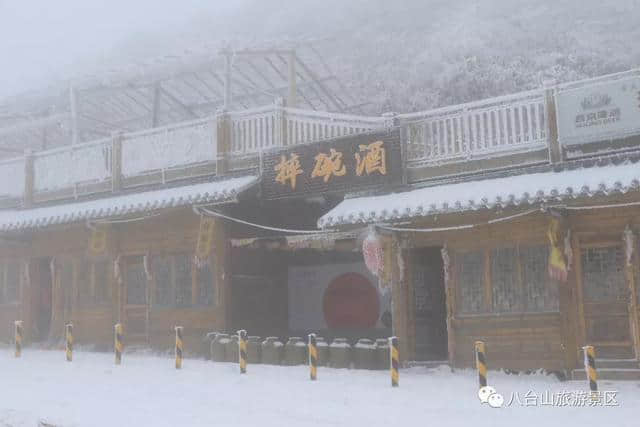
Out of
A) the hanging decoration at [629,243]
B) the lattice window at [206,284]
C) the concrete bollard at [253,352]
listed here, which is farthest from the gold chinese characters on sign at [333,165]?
the hanging decoration at [629,243]

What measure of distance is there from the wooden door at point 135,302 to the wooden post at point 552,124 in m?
10.1

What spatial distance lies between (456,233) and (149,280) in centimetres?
782

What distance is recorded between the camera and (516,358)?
38.7 ft

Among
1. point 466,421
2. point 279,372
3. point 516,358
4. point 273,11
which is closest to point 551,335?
point 516,358

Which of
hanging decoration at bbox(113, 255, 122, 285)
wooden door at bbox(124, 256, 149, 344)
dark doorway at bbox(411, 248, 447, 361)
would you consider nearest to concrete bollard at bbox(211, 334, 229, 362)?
wooden door at bbox(124, 256, 149, 344)

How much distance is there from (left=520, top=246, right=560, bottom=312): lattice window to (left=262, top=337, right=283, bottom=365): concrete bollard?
5.15 meters

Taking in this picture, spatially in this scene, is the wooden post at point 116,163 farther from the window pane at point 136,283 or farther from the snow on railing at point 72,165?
the window pane at point 136,283

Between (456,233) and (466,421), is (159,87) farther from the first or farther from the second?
(466,421)

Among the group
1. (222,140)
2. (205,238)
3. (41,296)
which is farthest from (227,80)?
(41,296)

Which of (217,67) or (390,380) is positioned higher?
(217,67)

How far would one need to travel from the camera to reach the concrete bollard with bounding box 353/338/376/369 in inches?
499

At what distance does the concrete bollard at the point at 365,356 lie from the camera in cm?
1268

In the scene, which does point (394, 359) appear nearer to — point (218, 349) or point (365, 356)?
point (365, 356)

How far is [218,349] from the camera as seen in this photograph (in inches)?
550
